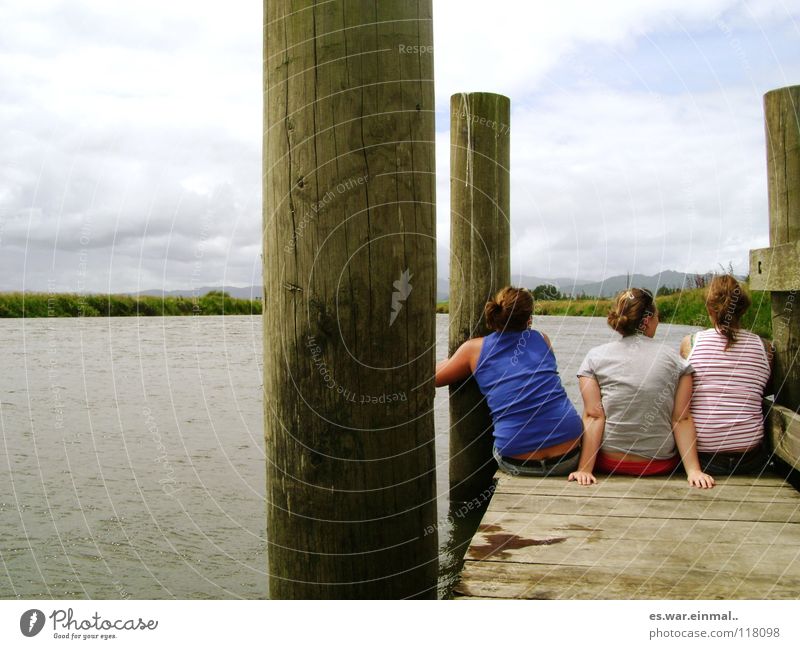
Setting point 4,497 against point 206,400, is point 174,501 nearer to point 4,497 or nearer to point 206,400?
point 4,497

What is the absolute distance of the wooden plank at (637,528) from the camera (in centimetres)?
334

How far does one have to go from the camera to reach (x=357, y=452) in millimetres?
2703

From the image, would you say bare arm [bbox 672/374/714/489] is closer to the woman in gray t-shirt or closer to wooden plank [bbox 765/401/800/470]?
the woman in gray t-shirt

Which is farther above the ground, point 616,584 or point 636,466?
point 636,466

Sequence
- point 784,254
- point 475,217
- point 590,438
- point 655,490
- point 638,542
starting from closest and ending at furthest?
point 638,542 < point 655,490 < point 784,254 < point 590,438 < point 475,217

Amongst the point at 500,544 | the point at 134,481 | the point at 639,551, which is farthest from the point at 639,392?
the point at 134,481

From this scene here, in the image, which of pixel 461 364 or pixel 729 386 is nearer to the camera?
pixel 729 386

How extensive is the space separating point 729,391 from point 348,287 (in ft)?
9.89

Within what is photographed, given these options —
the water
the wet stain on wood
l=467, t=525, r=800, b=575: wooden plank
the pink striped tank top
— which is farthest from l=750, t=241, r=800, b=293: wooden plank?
the water

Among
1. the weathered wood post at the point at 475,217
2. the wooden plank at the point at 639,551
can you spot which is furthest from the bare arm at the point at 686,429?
the weathered wood post at the point at 475,217

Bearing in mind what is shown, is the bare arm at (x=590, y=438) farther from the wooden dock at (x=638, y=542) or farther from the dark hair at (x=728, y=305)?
the dark hair at (x=728, y=305)

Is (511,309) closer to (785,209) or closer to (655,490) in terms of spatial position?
(655,490)

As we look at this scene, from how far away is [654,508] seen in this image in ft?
12.4
